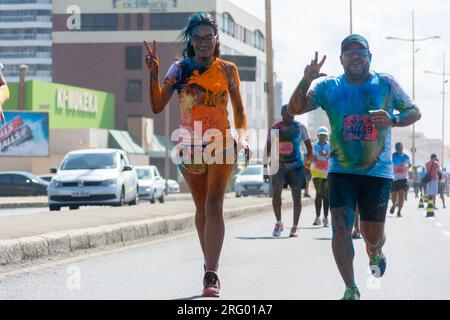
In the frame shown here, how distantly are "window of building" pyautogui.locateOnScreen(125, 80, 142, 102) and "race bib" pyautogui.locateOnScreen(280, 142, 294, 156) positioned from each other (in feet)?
253

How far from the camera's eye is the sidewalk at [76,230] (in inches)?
421

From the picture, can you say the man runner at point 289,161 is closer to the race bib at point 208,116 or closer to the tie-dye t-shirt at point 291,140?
the tie-dye t-shirt at point 291,140

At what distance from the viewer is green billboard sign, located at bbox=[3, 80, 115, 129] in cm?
6688

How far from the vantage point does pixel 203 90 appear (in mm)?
7836

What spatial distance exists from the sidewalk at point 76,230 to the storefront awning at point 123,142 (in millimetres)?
55525

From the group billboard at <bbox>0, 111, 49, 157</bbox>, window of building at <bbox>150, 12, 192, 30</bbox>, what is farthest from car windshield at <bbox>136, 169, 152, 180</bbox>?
window of building at <bbox>150, 12, 192, 30</bbox>

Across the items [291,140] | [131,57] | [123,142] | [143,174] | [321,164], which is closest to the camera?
[291,140]

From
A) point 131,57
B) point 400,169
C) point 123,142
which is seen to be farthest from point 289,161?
point 131,57

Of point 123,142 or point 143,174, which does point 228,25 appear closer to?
point 123,142

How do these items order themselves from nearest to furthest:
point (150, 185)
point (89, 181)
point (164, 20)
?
1. point (89, 181)
2. point (150, 185)
3. point (164, 20)

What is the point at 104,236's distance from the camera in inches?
517

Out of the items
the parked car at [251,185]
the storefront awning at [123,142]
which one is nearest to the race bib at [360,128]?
the parked car at [251,185]

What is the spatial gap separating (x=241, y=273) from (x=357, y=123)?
2674 mm

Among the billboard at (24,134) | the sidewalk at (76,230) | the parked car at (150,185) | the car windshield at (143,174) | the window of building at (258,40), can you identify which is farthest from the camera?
the window of building at (258,40)
